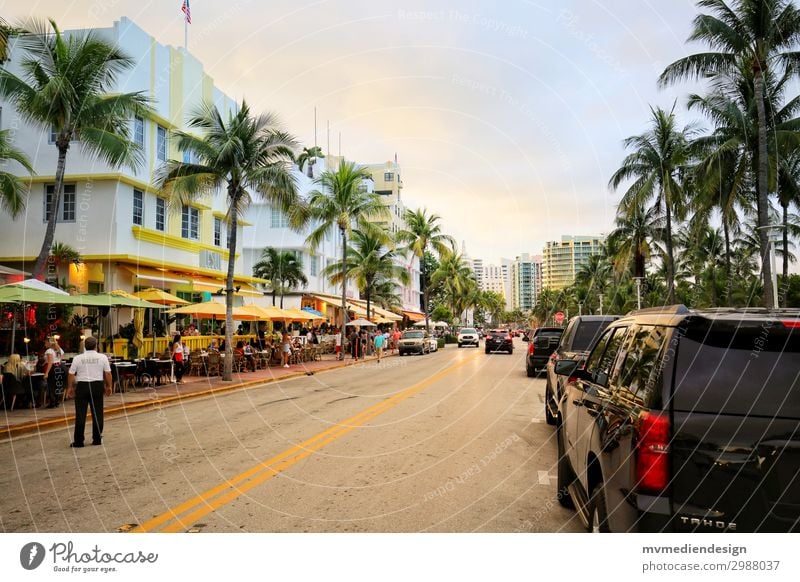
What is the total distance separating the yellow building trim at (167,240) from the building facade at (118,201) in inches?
2.2

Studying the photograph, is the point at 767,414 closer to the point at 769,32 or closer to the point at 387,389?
the point at 387,389

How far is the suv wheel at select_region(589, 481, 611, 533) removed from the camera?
12.1ft

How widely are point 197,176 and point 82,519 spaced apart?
640 inches

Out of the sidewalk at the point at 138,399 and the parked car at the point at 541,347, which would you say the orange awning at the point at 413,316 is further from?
the parked car at the point at 541,347

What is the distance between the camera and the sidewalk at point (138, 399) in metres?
11.1

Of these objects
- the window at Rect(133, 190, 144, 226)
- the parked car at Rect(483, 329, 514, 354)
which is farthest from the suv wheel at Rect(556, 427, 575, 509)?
the parked car at Rect(483, 329, 514, 354)

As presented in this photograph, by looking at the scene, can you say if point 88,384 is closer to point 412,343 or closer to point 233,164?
point 233,164

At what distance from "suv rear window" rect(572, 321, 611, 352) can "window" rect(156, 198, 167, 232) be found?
68.8 ft

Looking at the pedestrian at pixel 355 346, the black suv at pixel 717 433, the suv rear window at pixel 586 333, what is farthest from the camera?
the pedestrian at pixel 355 346

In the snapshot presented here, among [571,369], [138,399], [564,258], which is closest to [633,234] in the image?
[138,399]

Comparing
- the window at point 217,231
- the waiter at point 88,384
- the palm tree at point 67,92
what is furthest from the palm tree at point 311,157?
the waiter at point 88,384

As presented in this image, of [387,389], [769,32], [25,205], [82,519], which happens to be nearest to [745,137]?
[769,32]

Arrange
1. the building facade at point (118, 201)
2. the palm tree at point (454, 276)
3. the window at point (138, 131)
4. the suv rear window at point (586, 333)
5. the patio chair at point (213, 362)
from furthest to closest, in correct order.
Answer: the palm tree at point (454, 276), the window at point (138, 131), the building facade at point (118, 201), the patio chair at point (213, 362), the suv rear window at point (586, 333)

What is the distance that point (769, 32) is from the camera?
2117 centimetres
